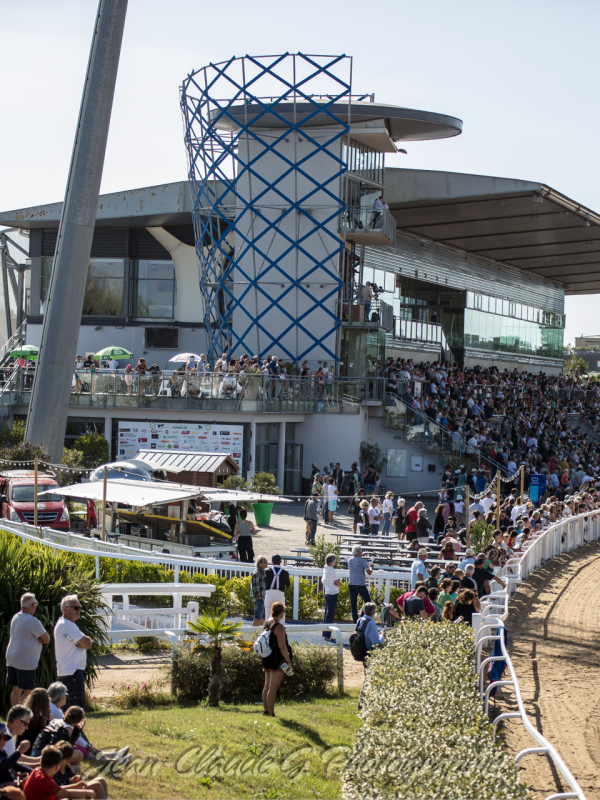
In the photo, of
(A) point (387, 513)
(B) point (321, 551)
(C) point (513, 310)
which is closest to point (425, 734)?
(B) point (321, 551)

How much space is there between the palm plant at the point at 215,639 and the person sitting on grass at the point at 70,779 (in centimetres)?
410

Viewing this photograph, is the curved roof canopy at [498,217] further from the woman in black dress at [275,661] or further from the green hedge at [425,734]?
the woman in black dress at [275,661]

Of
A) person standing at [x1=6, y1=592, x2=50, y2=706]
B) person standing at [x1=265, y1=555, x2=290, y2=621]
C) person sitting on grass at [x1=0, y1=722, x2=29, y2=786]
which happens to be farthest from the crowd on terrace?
person sitting on grass at [x1=0, y1=722, x2=29, y2=786]

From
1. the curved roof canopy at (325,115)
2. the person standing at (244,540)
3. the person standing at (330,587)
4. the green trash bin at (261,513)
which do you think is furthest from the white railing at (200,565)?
the curved roof canopy at (325,115)

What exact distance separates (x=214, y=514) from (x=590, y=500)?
A: 13.1 meters

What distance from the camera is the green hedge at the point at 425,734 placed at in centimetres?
739

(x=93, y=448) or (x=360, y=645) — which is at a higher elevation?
(x=93, y=448)

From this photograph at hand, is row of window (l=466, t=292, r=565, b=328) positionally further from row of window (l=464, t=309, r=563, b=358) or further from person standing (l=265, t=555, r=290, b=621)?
person standing (l=265, t=555, r=290, b=621)

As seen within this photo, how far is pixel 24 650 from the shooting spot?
980 centimetres

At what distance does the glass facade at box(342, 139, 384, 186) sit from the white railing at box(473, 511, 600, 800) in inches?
723

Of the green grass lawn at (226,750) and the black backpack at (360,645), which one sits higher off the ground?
the black backpack at (360,645)

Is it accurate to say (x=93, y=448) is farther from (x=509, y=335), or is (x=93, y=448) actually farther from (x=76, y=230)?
(x=509, y=335)

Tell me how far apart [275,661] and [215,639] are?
2.79 ft

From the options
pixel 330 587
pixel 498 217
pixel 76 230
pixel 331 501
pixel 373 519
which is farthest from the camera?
pixel 498 217
